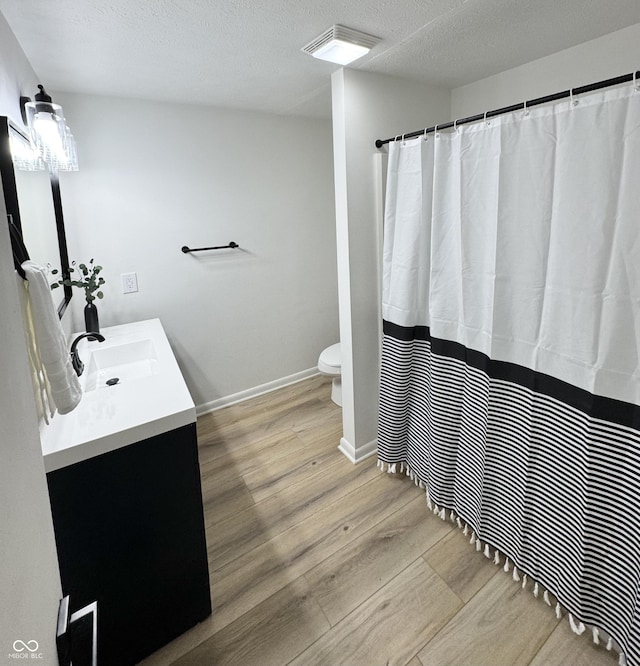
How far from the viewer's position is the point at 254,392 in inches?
126

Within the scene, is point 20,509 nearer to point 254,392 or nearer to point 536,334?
point 536,334

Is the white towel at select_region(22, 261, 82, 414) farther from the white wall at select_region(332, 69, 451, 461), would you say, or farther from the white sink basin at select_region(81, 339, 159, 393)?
the white wall at select_region(332, 69, 451, 461)

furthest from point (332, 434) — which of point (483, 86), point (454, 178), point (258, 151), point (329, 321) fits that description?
point (483, 86)

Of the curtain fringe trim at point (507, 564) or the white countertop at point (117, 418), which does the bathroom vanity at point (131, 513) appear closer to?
the white countertop at point (117, 418)

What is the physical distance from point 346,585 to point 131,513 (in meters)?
0.93

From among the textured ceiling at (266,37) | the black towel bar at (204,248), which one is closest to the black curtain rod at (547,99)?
the textured ceiling at (266,37)

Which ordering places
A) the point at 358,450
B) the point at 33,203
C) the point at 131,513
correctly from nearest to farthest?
the point at 131,513 → the point at 33,203 → the point at 358,450

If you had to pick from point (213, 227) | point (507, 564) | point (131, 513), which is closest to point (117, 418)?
point (131, 513)

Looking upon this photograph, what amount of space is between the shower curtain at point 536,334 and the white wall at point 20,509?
4.81 ft

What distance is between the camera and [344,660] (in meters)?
1.33

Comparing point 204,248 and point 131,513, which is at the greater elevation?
point 204,248

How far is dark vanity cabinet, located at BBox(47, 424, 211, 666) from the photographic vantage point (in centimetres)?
114

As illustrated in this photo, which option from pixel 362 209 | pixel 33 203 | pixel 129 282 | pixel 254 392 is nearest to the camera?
pixel 33 203

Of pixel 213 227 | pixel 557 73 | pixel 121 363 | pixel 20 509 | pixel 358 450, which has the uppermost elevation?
pixel 557 73
